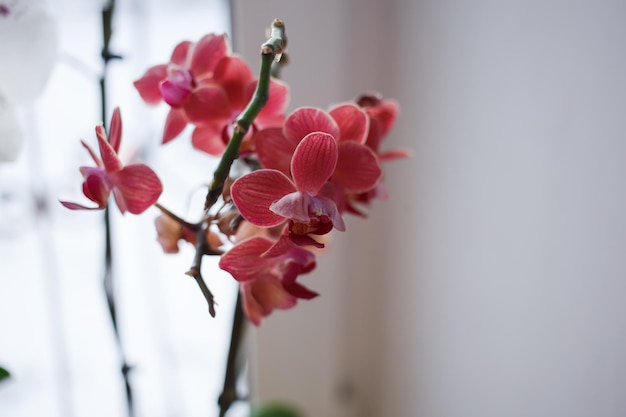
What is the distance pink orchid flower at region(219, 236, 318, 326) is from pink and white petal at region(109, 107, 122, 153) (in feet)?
0.38

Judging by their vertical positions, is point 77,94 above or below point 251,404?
above

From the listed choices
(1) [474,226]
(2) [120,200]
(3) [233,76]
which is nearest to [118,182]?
(2) [120,200]

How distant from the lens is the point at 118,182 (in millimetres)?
335

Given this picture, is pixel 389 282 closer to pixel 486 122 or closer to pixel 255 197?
pixel 486 122

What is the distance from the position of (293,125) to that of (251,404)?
0.72m

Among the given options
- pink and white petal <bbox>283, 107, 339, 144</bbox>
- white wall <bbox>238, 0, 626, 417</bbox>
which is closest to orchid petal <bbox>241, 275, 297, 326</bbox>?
pink and white petal <bbox>283, 107, 339, 144</bbox>

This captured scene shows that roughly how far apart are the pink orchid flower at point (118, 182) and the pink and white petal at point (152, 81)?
6 cm

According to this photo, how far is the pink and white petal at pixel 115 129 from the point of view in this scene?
0.33 metres

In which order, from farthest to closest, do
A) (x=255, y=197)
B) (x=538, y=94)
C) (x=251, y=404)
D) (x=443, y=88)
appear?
(x=251, y=404) < (x=443, y=88) < (x=538, y=94) < (x=255, y=197)

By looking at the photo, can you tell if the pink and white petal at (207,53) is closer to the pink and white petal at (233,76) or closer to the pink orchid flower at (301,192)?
the pink and white petal at (233,76)

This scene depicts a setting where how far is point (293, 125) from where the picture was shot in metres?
0.32

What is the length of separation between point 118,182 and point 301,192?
13 cm

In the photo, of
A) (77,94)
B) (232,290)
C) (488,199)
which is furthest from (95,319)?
(488,199)

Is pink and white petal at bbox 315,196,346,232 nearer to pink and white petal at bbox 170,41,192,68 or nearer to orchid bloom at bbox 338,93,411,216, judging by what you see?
orchid bloom at bbox 338,93,411,216
